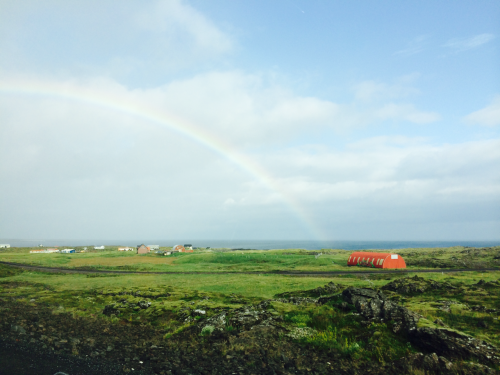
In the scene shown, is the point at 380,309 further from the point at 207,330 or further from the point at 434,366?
the point at 207,330

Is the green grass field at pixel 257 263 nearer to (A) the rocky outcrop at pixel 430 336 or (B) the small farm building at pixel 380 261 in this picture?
(B) the small farm building at pixel 380 261

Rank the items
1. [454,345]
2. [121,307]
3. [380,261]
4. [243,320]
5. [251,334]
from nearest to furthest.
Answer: [454,345]
[251,334]
[243,320]
[121,307]
[380,261]

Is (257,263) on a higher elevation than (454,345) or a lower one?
lower

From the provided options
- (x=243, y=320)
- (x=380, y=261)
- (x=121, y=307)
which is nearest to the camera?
(x=243, y=320)

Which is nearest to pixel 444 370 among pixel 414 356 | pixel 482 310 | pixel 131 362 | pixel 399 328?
pixel 414 356

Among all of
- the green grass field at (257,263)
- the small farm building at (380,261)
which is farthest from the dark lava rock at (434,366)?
the small farm building at (380,261)

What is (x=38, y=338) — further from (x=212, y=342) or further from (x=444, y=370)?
(x=444, y=370)

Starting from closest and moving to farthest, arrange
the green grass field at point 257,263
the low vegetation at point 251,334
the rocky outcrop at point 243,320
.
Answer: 1. the low vegetation at point 251,334
2. the rocky outcrop at point 243,320
3. the green grass field at point 257,263

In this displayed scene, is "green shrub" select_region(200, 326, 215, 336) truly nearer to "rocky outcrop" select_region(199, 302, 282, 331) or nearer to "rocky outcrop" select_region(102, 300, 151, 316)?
"rocky outcrop" select_region(199, 302, 282, 331)

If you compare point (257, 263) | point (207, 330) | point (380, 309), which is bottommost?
point (257, 263)

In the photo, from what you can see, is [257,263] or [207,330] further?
[257,263]

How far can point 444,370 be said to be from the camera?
43.3ft

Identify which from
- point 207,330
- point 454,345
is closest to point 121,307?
point 207,330

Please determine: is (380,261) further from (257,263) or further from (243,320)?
(243,320)
